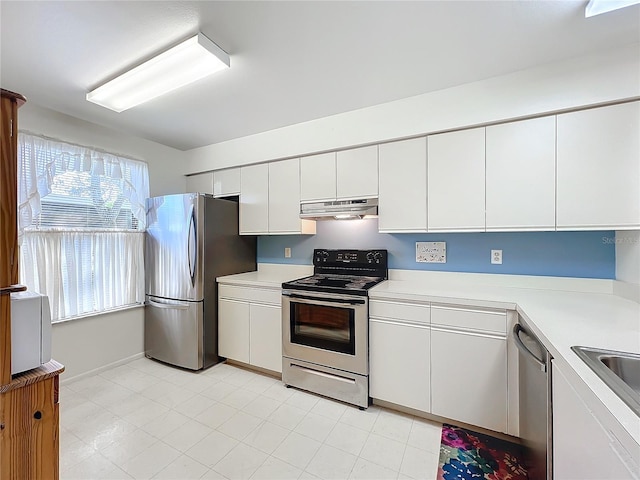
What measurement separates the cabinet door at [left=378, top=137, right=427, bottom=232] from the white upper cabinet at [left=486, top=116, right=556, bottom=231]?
0.46 metres

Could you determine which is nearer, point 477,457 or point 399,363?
point 477,457

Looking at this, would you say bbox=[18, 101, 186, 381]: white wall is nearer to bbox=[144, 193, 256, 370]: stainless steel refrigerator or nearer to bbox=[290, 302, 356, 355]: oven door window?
bbox=[144, 193, 256, 370]: stainless steel refrigerator

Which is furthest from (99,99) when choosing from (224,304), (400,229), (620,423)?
(620,423)

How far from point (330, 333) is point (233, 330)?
1.11m

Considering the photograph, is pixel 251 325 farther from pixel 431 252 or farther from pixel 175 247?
pixel 431 252

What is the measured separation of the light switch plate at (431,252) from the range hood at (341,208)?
527 mm

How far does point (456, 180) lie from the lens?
2105 millimetres

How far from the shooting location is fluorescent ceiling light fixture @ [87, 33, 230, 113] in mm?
1562

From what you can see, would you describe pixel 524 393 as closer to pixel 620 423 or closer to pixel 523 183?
pixel 620 423

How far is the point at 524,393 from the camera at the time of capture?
158 centimetres

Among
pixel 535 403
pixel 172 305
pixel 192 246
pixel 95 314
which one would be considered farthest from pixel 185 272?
pixel 535 403

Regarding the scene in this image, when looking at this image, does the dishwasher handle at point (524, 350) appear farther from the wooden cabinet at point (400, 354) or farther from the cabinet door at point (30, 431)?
the cabinet door at point (30, 431)

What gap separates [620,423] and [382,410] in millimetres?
1732

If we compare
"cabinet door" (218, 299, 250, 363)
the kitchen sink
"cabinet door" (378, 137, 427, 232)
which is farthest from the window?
the kitchen sink
